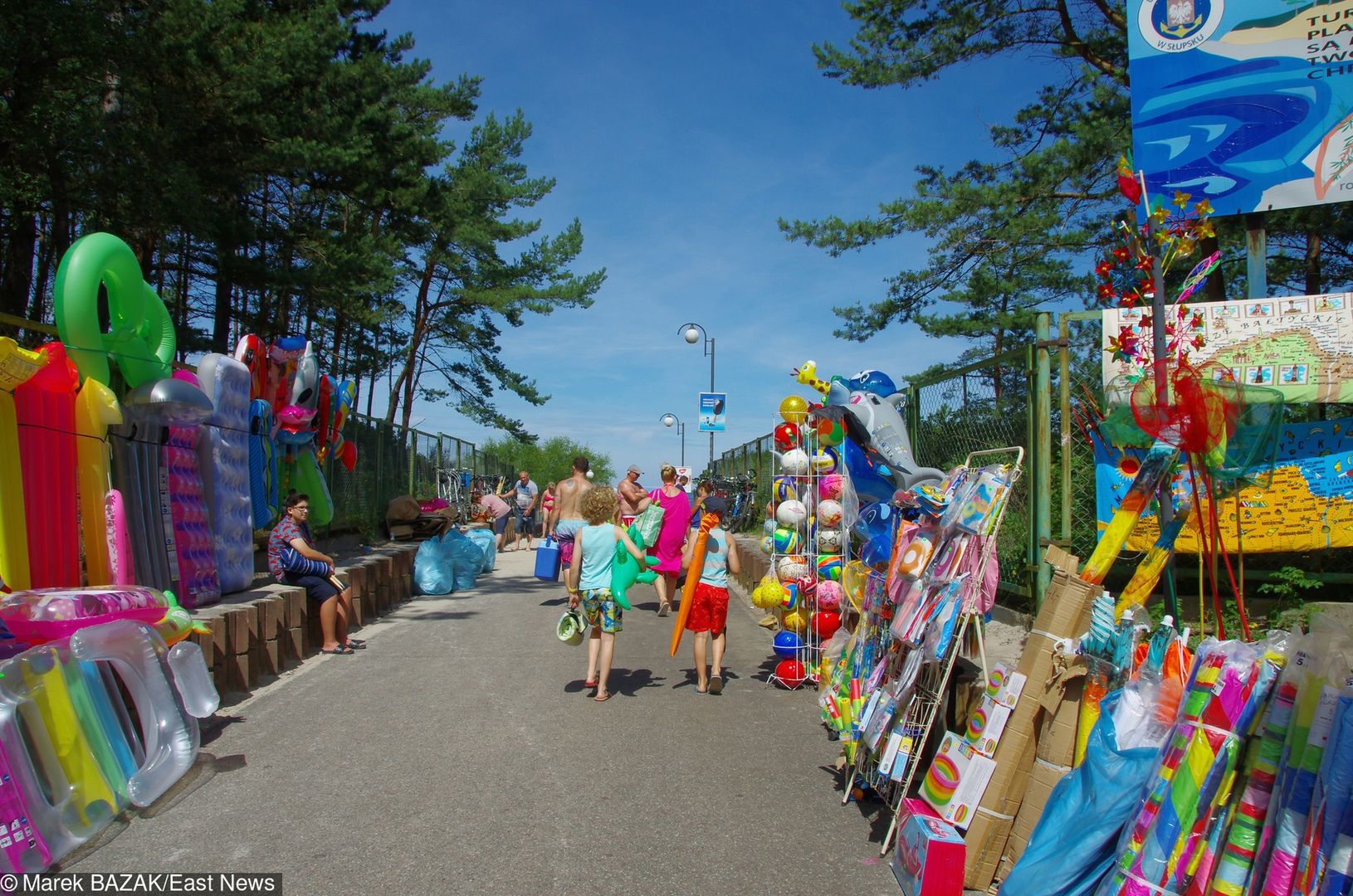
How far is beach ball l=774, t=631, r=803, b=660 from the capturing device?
7.31 meters

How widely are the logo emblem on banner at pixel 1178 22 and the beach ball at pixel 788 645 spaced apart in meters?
5.85

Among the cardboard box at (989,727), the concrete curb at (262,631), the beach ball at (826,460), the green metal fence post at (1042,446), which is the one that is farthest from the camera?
the beach ball at (826,460)

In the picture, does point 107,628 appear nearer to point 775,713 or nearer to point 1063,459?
point 775,713

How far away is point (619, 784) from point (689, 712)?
167 cm

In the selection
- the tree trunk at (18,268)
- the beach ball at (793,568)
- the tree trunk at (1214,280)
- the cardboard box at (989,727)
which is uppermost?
the tree trunk at (18,268)

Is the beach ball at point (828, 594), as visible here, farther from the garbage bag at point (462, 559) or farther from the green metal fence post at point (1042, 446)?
the garbage bag at point (462, 559)

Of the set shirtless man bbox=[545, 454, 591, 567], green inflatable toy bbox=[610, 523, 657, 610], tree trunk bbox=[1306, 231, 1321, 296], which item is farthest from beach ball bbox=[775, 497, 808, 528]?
tree trunk bbox=[1306, 231, 1321, 296]

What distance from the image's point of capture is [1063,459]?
5.88 m

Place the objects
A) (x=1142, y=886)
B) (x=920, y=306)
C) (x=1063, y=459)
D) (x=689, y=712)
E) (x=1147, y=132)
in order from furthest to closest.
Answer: (x=920, y=306), (x=1147, y=132), (x=689, y=712), (x=1063, y=459), (x=1142, y=886)

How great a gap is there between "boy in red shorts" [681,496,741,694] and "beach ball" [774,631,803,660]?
497 mm

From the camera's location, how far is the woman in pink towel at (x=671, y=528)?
10.3 m

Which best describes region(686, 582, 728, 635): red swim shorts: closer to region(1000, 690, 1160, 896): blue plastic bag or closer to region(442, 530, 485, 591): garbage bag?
region(1000, 690, 1160, 896): blue plastic bag

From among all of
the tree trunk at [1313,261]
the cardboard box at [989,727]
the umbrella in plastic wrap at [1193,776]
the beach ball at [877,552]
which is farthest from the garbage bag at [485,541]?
the tree trunk at [1313,261]

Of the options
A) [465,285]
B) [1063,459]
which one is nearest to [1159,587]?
[1063,459]
